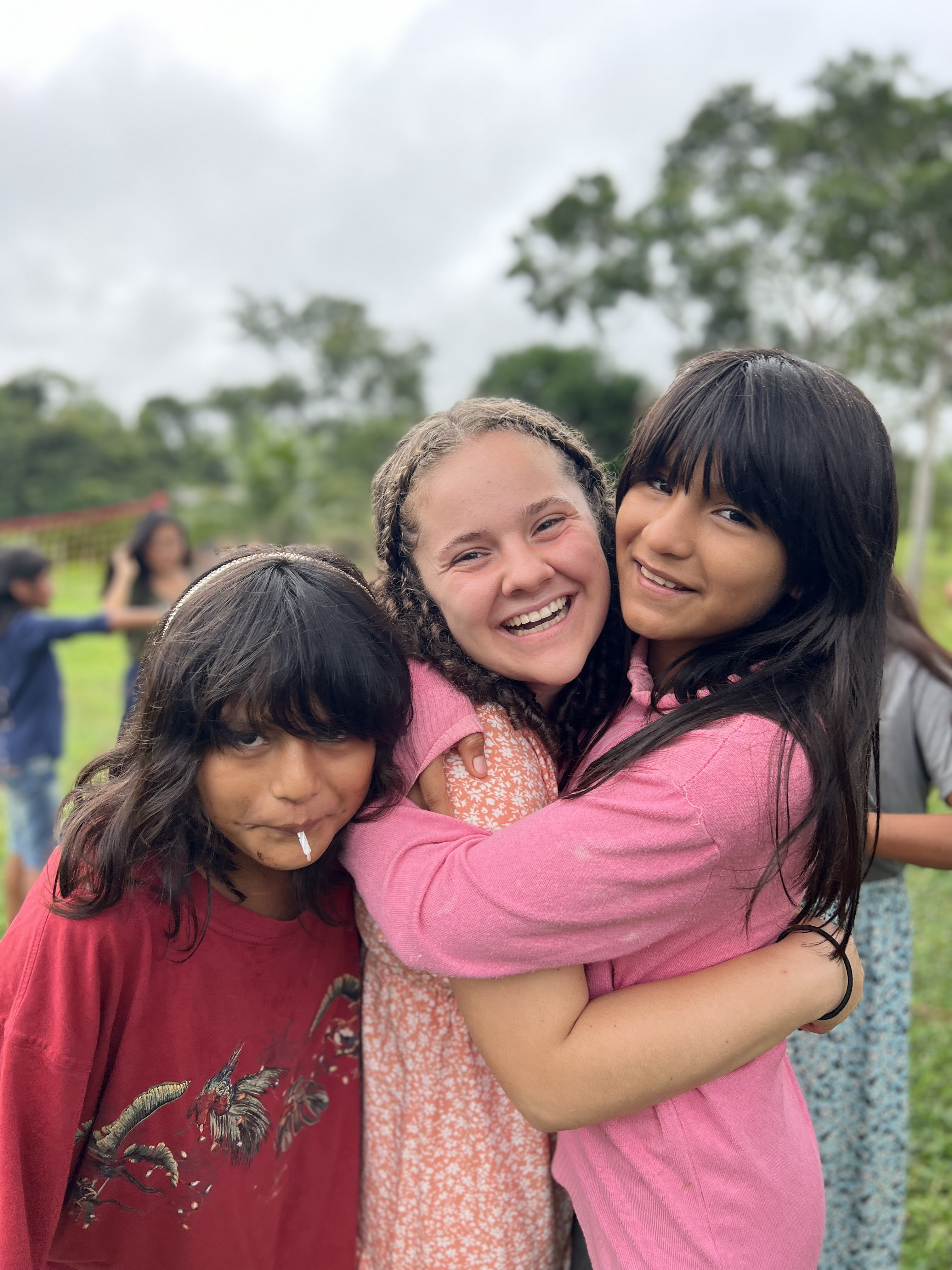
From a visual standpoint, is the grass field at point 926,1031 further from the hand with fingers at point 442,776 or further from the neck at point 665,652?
the hand with fingers at point 442,776

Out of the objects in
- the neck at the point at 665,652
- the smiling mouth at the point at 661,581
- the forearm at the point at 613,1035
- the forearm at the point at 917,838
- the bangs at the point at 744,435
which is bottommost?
the forearm at the point at 917,838

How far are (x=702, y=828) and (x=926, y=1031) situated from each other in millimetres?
3866

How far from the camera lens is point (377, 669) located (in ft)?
4.36

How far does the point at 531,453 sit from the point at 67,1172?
47.5 inches

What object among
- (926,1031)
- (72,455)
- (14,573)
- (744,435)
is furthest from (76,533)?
(744,435)

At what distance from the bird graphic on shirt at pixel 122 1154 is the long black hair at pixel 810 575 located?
2.43 ft

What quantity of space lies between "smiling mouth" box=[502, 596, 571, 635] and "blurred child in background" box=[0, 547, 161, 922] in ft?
13.0

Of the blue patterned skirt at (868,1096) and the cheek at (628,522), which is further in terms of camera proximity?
the blue patterned skirt at (868,1096)

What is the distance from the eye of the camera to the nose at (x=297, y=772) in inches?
49.1

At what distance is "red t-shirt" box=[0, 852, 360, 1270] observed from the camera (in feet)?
3.89

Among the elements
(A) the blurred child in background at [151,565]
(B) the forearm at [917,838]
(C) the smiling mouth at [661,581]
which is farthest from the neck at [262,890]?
(A) the blurred child in background at [151,565]

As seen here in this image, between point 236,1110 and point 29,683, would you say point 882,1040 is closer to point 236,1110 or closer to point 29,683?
point 236,1110

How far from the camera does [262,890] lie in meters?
1.42

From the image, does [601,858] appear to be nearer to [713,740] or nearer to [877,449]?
[713,740]
